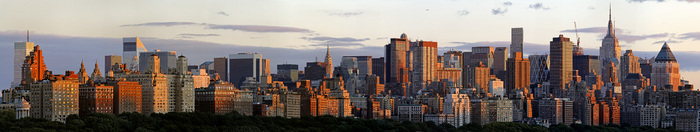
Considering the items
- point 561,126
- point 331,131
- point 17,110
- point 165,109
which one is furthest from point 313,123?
point 561,126

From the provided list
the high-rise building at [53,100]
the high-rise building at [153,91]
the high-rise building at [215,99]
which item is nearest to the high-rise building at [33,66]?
the high-rise building at [153,91]

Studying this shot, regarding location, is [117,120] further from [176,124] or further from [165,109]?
[165,109]

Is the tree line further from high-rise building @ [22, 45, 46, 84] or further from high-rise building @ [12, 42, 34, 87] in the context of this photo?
high-rise building @ [12, 42, 34, 87]

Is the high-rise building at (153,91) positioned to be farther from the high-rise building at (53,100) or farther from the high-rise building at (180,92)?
the high-rise building at (53,100)

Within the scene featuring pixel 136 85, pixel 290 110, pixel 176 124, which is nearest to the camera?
pixel 176 124

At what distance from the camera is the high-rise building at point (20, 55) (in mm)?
165750

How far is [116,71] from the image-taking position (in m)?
A: 153

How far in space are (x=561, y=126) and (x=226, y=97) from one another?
5119 cm

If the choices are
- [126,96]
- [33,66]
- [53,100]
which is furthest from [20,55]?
[53,100]

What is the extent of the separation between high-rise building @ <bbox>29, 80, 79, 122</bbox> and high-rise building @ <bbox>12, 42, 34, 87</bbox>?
138ft

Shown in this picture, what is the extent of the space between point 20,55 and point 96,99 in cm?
5014

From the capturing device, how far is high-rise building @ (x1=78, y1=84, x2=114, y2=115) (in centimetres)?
12612

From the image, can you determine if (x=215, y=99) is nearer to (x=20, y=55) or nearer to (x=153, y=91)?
(x=153, y=91)

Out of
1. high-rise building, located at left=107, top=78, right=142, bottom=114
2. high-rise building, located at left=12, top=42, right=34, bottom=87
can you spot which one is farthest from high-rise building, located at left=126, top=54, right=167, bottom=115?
high-rise building, located at left=12, top=42, right=34, bottom=87
